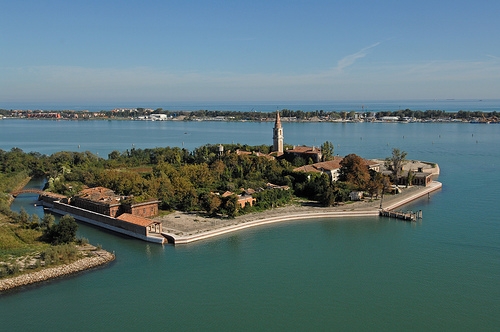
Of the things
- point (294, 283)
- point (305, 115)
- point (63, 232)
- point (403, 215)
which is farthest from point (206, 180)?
point (305, 115)

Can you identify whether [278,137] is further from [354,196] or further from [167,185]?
[167,185]

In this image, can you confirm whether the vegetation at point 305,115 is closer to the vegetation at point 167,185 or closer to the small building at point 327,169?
the vegetation at point 167,185

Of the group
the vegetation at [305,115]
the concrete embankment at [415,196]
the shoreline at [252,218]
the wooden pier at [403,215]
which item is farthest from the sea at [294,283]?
the vegetation at [305,115]

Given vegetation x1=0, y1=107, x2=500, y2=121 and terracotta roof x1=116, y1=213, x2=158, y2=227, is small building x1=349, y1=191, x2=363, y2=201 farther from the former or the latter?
vegetation x1=0, y1=107, x2=500, y2=121

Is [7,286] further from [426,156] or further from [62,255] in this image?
[426,156]

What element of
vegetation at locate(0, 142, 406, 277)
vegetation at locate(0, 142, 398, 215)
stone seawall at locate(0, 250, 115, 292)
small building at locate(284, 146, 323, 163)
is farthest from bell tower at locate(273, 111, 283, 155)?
stone seawall at locate(0, 250, 115, 292)

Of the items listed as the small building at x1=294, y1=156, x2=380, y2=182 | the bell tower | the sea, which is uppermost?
the bell tower

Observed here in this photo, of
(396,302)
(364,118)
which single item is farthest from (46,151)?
(364,118)
